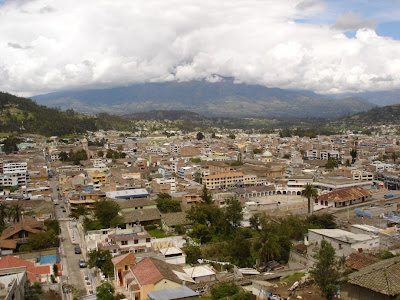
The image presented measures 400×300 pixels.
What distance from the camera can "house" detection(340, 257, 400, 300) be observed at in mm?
10154

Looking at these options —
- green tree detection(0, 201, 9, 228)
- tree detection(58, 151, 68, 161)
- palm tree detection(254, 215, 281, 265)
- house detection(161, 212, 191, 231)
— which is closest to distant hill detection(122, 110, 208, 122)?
tree detection(58, 151, 68, 161)

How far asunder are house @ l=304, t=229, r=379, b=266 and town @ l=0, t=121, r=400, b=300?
5cm

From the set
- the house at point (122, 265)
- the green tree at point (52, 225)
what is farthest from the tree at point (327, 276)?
the green tree at point (52, 225)

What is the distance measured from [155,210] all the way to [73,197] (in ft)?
25.9

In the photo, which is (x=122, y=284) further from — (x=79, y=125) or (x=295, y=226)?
(x=79, y=125)

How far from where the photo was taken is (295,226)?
22.5 meters

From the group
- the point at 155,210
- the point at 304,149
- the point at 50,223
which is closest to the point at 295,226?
the point at 155,210

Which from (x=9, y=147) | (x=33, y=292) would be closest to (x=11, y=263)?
(x=33, y=292)

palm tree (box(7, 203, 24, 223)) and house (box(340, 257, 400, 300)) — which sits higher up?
house (box(340, 257, 400, 300))

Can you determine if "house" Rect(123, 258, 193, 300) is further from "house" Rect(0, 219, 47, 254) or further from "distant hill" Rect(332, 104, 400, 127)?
"distant hill" Rect(332, 104, 400, 127)

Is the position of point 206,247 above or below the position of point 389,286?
below

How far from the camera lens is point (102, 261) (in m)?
18.7

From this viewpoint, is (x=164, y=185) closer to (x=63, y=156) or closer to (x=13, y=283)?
(x=13, y=283)

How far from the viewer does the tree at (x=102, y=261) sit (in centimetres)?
1817
